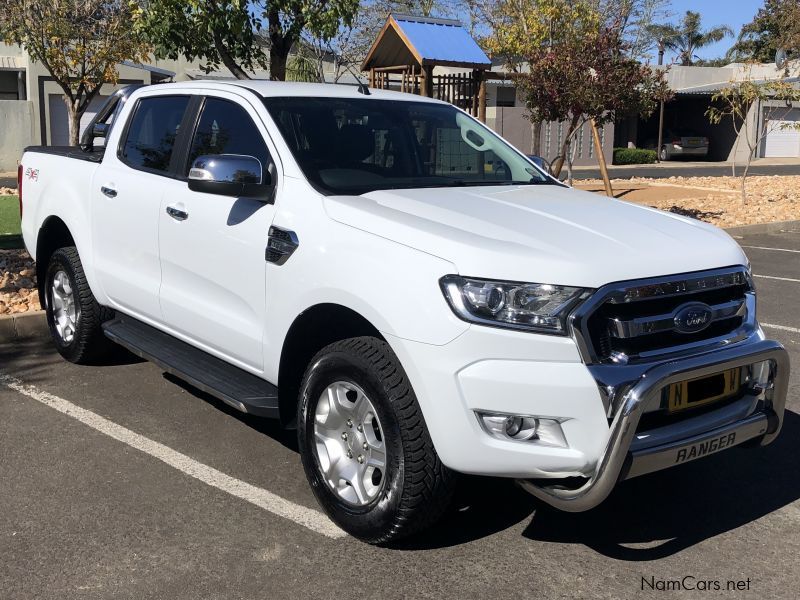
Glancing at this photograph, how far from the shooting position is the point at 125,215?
5402 mm

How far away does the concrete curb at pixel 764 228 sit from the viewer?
46.3 ft

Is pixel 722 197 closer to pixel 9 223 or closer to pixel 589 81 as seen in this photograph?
pixel 589 81

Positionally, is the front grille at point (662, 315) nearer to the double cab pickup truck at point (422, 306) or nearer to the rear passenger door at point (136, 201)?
the double cab pickup truck at point (422, 306)

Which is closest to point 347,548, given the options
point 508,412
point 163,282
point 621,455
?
point 508,412

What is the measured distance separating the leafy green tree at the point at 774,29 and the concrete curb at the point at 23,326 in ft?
66.9

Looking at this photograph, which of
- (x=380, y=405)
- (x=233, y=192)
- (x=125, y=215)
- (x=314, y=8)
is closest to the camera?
(x=380, y=405)

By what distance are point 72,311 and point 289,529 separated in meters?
3.07

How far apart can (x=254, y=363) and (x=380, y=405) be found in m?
1.04

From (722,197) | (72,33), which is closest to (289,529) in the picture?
(72,33)

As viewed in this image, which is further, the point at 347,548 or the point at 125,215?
the point at 125,215

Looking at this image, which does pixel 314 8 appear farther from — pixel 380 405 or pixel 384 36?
pixel 380 405

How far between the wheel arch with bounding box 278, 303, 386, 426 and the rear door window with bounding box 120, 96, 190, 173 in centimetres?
163

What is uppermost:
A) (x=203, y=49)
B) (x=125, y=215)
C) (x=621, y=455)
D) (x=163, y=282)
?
(x=203, y=49)

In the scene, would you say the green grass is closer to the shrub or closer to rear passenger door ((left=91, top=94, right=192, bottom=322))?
rear passenger door ((left=91, top=94, right=192, bottom=322))
